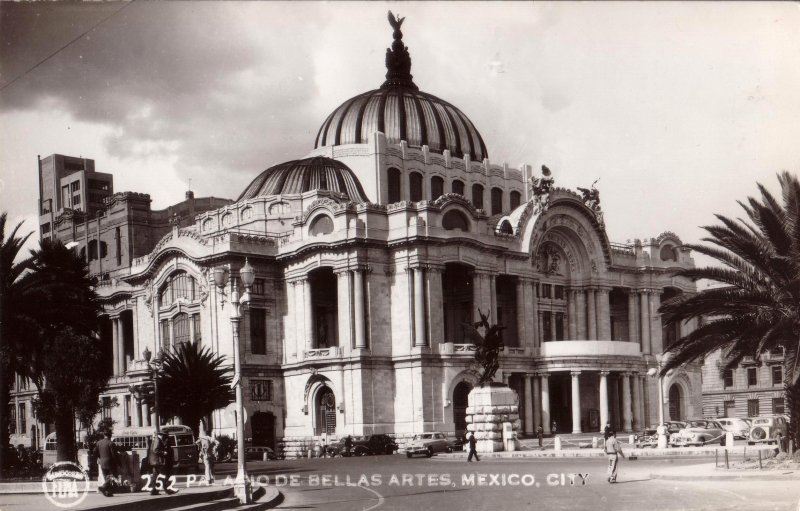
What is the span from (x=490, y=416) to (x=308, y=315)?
17.9 m

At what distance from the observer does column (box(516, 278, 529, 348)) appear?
65819mm

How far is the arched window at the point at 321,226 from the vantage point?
6156 cm

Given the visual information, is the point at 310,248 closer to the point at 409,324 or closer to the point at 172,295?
the point at 409,324

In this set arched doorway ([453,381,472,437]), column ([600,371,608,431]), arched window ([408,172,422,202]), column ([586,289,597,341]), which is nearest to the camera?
arched doorway ([453,381,472,437])

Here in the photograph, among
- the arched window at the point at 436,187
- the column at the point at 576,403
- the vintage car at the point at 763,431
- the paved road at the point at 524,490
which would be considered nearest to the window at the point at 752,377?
the column at the point at 576,403

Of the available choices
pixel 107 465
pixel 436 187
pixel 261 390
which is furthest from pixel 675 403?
pixel 107 465

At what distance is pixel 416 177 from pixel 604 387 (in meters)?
18.9

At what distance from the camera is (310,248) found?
61.1 meters

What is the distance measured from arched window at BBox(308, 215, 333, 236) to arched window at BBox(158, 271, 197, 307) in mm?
8913

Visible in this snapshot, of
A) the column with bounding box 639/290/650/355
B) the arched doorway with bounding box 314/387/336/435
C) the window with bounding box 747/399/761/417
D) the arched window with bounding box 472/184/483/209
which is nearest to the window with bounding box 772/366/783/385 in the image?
the window with bounding box 747/399/761/417

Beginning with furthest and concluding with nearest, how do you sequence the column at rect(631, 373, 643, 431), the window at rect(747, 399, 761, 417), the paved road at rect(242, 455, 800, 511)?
the window at rect(747, 399, 761, 417) → the column at rect(631, 373, 643, 431) → the paved road at rect(242, 455, 800, 511)

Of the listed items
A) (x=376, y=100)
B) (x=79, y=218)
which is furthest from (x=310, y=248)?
(x=79, y=218)

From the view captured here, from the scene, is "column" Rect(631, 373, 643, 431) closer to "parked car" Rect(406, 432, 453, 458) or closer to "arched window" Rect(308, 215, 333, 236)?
"parked car" Rect(406, 432, 453, 458)

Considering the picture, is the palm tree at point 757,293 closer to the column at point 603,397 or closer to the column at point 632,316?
the column at point 603,397
